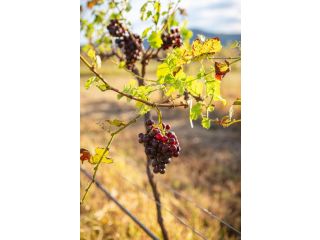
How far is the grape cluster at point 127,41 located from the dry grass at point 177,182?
0.33 metres

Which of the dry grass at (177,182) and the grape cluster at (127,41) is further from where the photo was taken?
the dry grass at (177,182)

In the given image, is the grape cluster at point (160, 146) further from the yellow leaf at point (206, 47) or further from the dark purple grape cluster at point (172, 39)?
the dark purple grape cluster at point (172, 39)

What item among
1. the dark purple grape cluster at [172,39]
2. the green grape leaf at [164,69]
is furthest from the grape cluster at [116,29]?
the green grape leaf at [164,69]

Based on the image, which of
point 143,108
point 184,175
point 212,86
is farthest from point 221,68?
point 184,175

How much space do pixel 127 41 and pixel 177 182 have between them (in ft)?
6.36

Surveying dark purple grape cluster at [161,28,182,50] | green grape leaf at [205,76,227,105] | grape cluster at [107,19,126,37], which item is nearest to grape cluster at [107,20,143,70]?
grape cluster at [107,19,126,37]

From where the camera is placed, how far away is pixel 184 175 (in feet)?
11.1

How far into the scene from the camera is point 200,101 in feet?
3.62

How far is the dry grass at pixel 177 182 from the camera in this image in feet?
7.40

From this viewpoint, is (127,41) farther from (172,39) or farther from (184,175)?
(184,175)

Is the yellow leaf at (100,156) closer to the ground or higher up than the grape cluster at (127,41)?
closer to the ground
